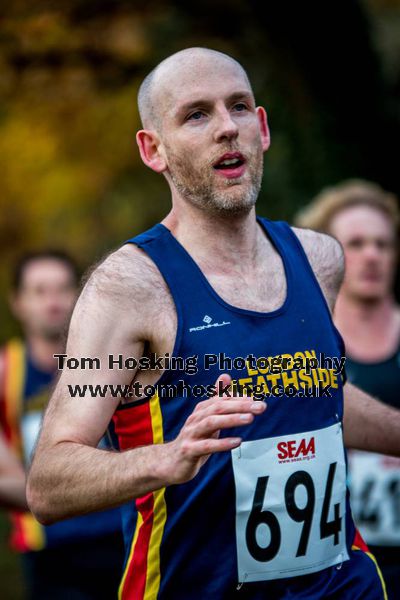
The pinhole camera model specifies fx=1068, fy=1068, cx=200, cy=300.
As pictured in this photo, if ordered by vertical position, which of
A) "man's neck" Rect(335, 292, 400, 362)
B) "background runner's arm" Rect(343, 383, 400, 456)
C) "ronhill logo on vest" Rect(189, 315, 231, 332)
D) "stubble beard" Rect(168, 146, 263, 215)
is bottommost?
"man's neck" Rect(335, 292, 400, 362)

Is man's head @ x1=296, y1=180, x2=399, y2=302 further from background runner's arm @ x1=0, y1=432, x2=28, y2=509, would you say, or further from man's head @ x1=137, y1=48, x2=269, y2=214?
man's head @ x1=137, y1=48, x2=269, y2=214

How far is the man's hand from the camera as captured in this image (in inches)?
106

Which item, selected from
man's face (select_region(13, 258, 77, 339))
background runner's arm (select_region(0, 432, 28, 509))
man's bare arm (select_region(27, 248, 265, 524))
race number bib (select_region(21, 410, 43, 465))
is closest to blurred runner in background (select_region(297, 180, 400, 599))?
man's face (select_region(13, 258, 77, 339))

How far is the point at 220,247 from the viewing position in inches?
135

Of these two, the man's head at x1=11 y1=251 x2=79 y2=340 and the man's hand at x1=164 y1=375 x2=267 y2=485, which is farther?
the man's head at x1=11 y1=251 x2=79 y2=340

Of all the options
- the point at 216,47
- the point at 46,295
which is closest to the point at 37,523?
the point at 46,295

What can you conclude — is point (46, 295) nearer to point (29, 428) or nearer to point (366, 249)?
point (29, 428)

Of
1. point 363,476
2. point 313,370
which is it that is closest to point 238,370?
point 313,370

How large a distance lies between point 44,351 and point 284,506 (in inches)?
138

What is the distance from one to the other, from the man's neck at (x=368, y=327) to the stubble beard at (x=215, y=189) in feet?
7.94

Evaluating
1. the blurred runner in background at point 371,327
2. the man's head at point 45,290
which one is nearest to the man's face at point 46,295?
the man's head at point 45,290

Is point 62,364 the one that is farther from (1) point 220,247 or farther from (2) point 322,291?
(2) point 322,291

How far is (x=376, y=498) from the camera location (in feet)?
17.5

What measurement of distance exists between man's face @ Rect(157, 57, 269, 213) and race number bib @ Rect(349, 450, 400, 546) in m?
2.39
